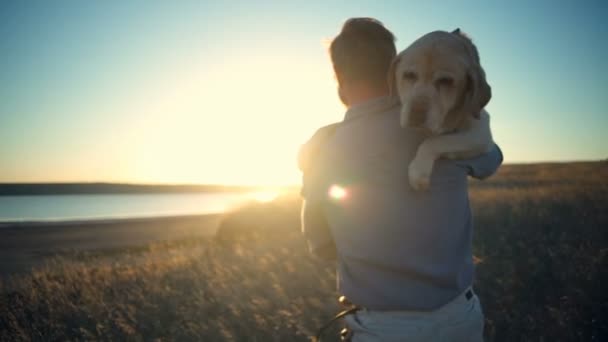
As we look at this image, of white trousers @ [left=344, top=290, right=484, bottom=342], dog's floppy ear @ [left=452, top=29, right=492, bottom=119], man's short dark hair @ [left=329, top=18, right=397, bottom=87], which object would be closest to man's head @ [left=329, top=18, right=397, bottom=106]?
man's short dark hair @ [left=329, top=18, right=397, bottom=87]

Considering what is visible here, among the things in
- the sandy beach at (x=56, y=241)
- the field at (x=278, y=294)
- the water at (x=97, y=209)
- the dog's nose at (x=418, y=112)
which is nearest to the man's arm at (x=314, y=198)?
the dog's nose at (x=418, y=112)

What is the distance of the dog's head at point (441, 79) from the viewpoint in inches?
68.9

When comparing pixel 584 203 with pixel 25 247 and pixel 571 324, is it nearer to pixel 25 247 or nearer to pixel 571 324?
pixel 571 324

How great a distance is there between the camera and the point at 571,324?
4086 millimetres

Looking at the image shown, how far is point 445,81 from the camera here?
1803 mm

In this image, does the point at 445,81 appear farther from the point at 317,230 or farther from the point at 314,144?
the point at 317,230

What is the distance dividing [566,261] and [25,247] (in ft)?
57.2

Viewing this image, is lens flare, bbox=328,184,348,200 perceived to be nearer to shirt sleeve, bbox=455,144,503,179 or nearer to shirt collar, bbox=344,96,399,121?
shirt collar, bbox=344,96,399,121

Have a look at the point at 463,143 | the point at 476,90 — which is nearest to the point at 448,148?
the point at 463,143

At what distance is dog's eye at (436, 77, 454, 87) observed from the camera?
1.79 meters

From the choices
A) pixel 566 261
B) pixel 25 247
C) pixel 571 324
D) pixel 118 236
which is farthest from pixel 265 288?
pixel 118 236

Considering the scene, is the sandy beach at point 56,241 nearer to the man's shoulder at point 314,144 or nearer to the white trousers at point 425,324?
the man's shoulder at point 314,144

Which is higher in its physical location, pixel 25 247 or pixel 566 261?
pixel 566 261

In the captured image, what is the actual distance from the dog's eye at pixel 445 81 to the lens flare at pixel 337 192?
2.33 feet
